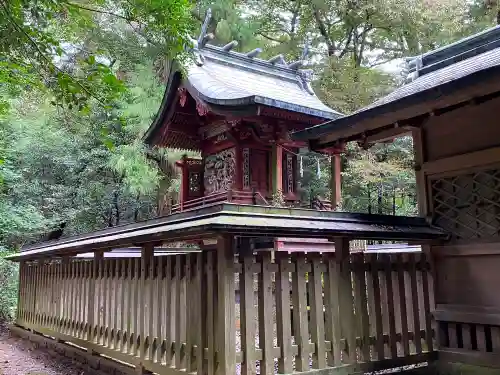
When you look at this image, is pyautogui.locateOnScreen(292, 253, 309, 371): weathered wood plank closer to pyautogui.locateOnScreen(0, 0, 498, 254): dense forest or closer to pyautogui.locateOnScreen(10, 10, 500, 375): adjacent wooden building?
pyautogui.locateOnScreen(10, 10, 500, 375): adjacent wooden building

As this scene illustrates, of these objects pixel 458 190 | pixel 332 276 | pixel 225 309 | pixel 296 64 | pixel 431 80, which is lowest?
pixel 225 309

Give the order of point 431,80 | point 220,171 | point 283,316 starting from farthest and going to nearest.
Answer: point 220,171
point 431,80
point 283,316

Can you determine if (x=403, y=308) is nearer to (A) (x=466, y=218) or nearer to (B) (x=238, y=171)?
(A) (x=466, y=218)

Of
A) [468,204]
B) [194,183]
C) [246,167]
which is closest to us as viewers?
[468,204]

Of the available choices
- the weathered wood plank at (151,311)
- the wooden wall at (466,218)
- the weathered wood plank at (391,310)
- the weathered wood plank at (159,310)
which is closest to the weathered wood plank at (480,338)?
the wooden wall at (466,218)

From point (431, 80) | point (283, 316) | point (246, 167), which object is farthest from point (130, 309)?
point (246, 167)

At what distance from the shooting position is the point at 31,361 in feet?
27.0

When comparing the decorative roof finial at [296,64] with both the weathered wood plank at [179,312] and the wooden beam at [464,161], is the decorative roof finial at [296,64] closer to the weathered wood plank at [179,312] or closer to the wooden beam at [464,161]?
the wooden beam at [464,161]

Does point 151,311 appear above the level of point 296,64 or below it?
below

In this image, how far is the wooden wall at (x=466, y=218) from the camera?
5.35 meters

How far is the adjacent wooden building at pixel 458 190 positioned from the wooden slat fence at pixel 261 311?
32 centimetres

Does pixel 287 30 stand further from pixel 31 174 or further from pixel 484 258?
pixel 484 258

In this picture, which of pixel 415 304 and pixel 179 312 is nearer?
pixel 179 312

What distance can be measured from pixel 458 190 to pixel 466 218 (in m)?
0.38
